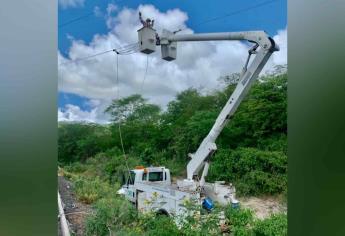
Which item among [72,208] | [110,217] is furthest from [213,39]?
[72,208]

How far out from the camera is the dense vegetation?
4.96ft

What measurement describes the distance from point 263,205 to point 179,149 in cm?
56

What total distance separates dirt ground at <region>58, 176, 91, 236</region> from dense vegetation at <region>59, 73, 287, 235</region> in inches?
1.8

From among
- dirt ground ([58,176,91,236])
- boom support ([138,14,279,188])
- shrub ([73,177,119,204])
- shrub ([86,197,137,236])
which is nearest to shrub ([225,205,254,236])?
boom support ([138,14,279,188])

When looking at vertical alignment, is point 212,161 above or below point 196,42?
below

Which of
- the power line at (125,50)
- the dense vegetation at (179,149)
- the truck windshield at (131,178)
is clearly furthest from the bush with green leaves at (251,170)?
the power line at (125,50)

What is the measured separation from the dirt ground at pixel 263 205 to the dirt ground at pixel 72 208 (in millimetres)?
951

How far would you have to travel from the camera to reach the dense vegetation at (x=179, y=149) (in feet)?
4.96

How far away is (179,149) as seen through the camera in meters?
1.84

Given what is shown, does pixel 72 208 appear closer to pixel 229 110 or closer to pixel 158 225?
pixel 158 225
